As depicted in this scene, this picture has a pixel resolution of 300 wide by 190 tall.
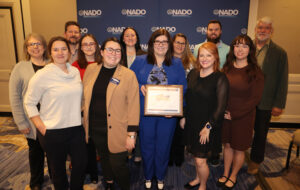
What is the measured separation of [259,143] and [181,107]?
161 centimetres

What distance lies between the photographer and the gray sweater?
94.3 inches

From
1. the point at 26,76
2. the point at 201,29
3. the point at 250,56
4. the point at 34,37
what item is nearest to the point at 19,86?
the point at 26,76

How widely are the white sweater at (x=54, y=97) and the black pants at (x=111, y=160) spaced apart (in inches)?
14.0

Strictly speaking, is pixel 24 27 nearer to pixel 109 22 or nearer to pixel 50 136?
pixel 109 22

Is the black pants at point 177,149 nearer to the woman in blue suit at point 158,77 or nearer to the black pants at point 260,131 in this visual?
the woman in blue suit at point 158,77

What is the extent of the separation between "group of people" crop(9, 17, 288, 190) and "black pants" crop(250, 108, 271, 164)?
1.72 feet

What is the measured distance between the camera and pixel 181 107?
7.95 ft

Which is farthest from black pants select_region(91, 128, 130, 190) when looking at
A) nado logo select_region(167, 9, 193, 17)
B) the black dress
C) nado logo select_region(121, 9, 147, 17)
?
nado logo select_region(167, 9, 193, 17)

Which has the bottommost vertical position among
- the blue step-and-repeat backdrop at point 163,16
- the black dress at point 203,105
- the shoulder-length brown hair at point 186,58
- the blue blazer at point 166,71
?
the black dress at point 203,105

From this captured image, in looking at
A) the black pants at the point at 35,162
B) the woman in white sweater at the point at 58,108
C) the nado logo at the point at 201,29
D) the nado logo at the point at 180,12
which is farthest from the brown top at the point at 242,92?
the nado logo at the point at 180,12

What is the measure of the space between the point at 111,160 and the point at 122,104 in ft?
2.25

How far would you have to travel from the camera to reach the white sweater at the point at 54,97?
6.50 ft

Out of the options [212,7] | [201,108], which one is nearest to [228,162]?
[201,108]

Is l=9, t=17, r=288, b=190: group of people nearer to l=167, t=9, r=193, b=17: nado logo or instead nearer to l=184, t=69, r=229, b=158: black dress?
l=184, t=69, r=229, b=158: black dress
